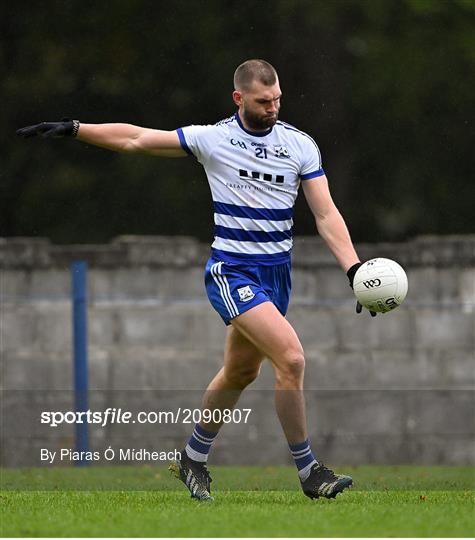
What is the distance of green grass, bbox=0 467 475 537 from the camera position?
23.2ft

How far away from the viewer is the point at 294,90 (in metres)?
17.1

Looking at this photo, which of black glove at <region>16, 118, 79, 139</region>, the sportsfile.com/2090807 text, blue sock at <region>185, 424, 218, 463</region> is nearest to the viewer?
black glove at <region>16, 118, 79, 139</region>

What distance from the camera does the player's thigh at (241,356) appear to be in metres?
8.60

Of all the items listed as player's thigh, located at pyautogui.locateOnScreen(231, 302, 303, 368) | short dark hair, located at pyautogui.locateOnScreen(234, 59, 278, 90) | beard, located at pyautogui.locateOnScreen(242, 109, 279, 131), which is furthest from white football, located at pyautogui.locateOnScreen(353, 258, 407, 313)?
short dark hair, located at pyautogui.locateOnScreen(234, 59, 278, 90)

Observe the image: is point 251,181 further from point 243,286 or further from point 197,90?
point 197,90

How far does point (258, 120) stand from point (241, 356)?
1.20 metres

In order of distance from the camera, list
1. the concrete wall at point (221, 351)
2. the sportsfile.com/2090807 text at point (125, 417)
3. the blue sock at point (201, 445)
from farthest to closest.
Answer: the concrete wall at point (221, 351)
the sportsfile.com/2090807 text at point (125, 417)
the blue sock at point (201, 445)

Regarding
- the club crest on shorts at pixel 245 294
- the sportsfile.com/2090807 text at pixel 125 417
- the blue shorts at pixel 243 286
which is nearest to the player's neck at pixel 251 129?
the blue shorts at pixel 243 286

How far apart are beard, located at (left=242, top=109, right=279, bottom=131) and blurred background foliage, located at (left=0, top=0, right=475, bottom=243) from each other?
830 centimetres

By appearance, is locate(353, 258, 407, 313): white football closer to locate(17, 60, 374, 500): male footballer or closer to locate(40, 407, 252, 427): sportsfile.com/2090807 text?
locate(17, 60, 374, 500): male footballer

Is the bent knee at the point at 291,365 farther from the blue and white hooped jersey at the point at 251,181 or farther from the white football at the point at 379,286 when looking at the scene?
the blue and white hooped jersey at the point at 251,181

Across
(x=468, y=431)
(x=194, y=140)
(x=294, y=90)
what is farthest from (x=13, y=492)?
(x=294, y=90)

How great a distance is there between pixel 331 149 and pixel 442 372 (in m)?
3.73

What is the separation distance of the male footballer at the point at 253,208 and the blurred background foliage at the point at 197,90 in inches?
326
